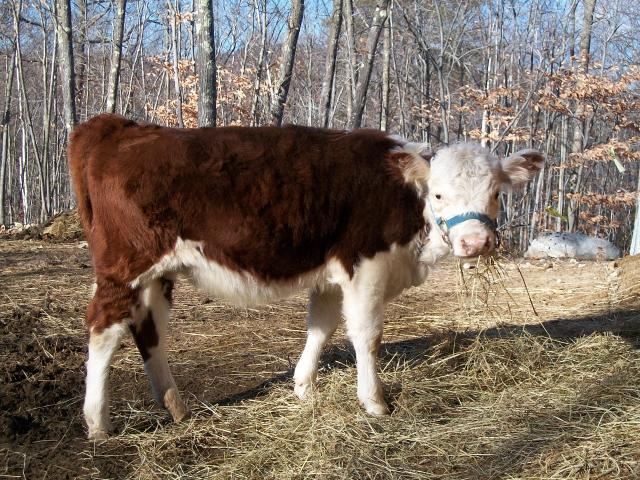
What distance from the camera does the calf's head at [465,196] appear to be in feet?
12.1

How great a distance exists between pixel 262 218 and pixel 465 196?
4.04 ft

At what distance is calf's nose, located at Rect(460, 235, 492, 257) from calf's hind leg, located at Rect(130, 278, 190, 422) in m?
1.84

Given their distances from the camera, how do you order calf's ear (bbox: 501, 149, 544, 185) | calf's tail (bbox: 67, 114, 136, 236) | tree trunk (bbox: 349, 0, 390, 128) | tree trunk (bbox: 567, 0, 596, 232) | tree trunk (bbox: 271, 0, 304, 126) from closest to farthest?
calf's tail (bbox: 67, 114, 136, 236) → calf's ear (bbox: 501, 149, 544, 185) → tree trunk (bbox: 349, 0, 390, 128) → tree trunk (bbox: 271, 0, 304, 126) → tree trunk (bbox: 567, 0, 596, 232)

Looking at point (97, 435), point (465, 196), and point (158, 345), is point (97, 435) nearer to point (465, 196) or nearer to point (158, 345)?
point (158, 345)

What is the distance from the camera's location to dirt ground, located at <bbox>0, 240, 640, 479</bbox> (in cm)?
360

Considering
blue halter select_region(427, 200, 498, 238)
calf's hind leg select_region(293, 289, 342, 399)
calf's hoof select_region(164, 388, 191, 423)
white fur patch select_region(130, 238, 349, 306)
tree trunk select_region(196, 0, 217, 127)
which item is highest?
tree trunk select_region(196, 0, 217, 127)

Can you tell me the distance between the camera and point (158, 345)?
396cm

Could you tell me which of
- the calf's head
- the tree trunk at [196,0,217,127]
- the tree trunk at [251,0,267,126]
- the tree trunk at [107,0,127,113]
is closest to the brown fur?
the calf's head

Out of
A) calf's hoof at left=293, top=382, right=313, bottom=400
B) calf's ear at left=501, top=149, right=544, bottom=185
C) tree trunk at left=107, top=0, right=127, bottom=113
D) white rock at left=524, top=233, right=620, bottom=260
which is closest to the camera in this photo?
calf's ear at left=501, top=149, right=544, bottom=185

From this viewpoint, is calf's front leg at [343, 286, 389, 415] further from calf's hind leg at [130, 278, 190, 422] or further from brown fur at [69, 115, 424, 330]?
calf's hind leg at [130, 278, 190, 422]

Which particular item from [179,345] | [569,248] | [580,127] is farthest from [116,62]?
[580,127]

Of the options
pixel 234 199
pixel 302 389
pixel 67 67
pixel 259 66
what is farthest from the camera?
pixel 259 66

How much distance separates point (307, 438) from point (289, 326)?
108 inches

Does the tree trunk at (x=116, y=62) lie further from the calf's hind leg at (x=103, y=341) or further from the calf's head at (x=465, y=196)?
the calf's head at (x=465, y=196)
